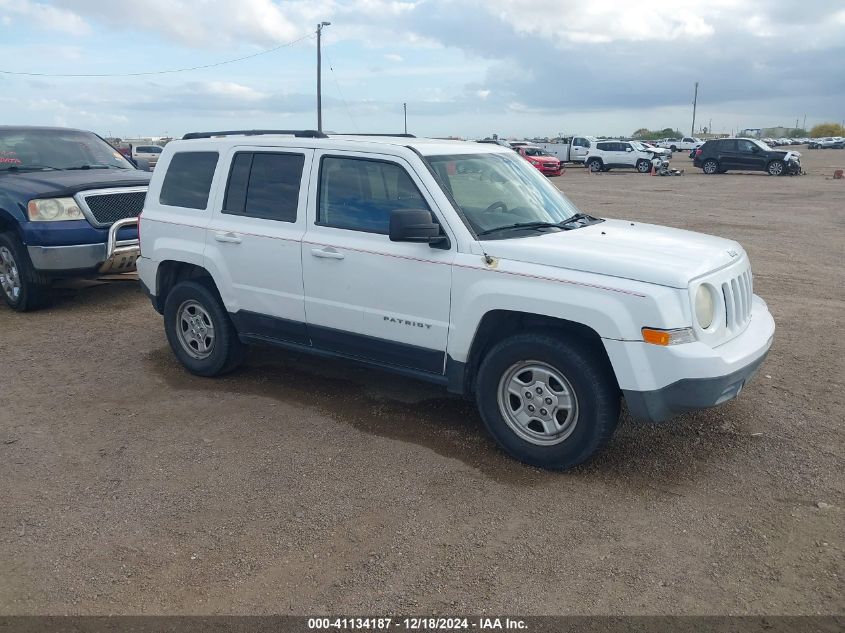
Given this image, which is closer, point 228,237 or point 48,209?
point 228,237

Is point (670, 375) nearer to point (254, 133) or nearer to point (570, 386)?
point (570, 386)

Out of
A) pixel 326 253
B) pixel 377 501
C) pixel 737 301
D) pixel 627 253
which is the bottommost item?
pixel 377 501

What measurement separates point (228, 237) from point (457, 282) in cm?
200

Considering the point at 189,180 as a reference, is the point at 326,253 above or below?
below

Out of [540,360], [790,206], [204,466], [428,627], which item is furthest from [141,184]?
[790,206]

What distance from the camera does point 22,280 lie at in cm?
831

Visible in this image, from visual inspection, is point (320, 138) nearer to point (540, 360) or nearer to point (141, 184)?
point (540, 360)

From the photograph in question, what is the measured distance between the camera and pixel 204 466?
15.1ft

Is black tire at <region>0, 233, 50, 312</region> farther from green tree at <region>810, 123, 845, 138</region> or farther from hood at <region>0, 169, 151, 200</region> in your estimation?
green tree at <region>810, 123, 845, 138</region>

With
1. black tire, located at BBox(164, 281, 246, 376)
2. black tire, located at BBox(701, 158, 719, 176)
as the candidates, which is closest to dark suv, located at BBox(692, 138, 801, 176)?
black tire, located at BBox(701, 158, 719, 176)

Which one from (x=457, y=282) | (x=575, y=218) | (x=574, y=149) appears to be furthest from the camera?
(x=574, y=149)

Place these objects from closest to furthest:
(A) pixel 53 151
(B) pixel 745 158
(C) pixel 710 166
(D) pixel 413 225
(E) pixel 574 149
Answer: (D) pixel 413 225, (A) pixel 53 151, (B) pixel 745 158, (C) pixel 710 166, (E) pixel 574 149

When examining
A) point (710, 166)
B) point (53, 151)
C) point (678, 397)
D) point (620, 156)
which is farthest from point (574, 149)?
point (678, 397)

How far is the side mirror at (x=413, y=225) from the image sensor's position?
4406mm
